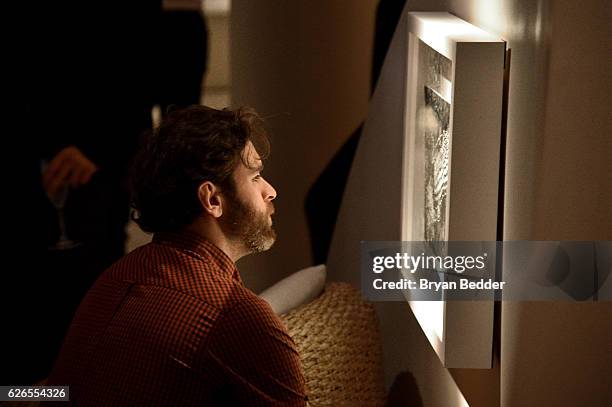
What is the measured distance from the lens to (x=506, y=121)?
54.6 inches

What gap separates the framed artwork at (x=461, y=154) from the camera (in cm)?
138

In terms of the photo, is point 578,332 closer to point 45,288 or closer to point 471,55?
point 471,55

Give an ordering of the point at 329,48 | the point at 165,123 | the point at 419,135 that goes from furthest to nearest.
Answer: the point at 329,48 < the point at 419,135 < the point at 165,123

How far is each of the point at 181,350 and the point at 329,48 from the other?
77.0 inches

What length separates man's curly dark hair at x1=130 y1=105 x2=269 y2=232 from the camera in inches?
63.7

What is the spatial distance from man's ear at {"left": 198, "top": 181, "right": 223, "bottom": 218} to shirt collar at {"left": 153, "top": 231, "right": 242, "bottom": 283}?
5 cm

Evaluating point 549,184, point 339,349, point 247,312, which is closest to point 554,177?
point 549,184

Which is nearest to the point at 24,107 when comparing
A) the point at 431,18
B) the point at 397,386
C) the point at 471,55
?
the point at 397,386

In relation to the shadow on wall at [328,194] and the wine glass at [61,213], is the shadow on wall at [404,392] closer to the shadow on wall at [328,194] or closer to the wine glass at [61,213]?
the shadow on wall at [328,194]

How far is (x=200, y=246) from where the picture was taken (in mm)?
1603

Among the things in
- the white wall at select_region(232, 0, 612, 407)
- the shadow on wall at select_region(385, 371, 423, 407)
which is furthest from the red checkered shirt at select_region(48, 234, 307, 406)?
the shadow on wall at select_region(385, 371, 423, 407)

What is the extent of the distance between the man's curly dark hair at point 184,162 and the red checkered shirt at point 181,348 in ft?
0.41

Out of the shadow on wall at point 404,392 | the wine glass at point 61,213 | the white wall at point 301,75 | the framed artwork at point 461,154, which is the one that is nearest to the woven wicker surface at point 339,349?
the shadow on wall at point 404,392

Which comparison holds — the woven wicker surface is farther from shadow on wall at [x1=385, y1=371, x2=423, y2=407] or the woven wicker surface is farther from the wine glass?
the wine glass
